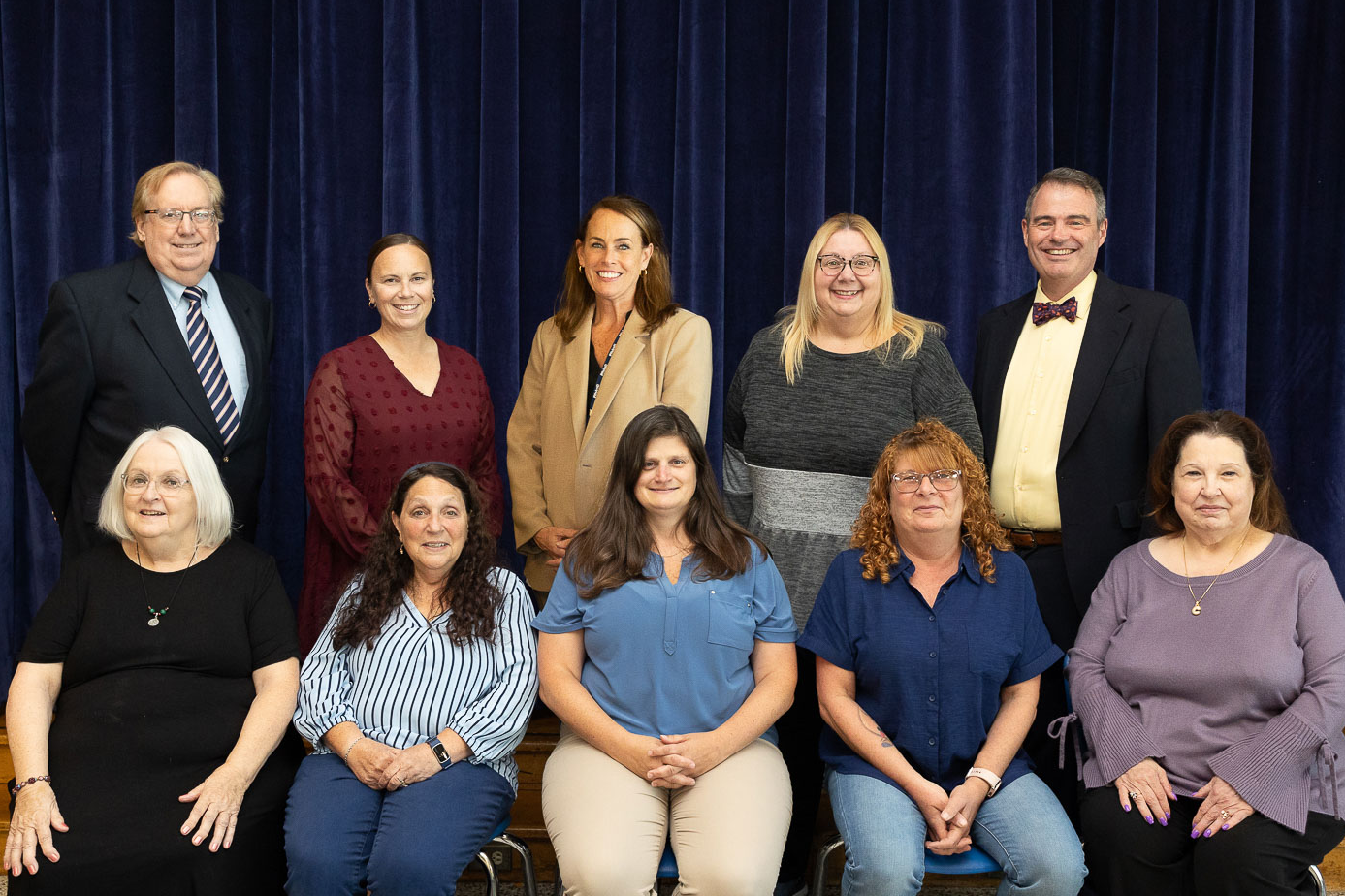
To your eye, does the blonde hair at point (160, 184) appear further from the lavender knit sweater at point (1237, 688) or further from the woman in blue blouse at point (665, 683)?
the lavender knit sweater at point (1237, 688)

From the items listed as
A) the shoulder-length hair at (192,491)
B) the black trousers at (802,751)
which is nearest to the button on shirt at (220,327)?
the shoulder-length hair at (192,491)

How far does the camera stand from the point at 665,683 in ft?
7.68

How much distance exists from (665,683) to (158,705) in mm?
1043

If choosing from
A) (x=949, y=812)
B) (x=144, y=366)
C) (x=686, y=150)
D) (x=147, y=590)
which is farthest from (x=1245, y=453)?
(x=144, y=366)

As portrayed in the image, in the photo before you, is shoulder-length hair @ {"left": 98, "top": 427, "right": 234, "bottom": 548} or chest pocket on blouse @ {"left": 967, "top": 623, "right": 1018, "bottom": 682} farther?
shoulder-length hair @ {"left": 98, "top": 427, "right": 234, "bottom": 548}

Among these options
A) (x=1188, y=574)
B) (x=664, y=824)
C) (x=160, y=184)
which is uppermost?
(x=160, y=184)

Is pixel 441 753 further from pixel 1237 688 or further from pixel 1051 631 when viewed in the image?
pixel 1237 688

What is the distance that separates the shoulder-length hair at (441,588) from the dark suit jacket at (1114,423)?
4.45 feet

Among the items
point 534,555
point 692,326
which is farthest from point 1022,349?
point 534,555

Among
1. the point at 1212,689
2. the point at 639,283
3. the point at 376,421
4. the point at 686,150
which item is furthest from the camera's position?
the point at 686,150

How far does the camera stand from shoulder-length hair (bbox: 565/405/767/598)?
94.7 inches

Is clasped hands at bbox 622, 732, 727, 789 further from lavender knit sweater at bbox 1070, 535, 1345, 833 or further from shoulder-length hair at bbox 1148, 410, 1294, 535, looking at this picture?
shoulder-length hair at bbox 1148, 410, 1294, 535

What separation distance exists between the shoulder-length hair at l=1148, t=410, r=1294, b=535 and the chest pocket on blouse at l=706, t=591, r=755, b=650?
2.99 ft

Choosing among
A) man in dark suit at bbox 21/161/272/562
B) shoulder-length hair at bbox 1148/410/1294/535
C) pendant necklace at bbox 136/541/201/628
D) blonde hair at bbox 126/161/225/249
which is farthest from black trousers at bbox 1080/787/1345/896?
blonde hair at bbox 126/161/225/249
